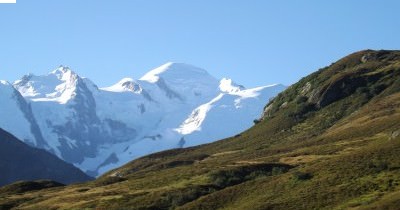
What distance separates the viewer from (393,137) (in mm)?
103688

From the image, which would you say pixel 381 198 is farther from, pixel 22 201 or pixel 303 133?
pixel 303 133

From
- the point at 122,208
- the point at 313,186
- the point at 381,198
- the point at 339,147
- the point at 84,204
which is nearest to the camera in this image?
the point at 381,198

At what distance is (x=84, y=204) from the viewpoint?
336 feet

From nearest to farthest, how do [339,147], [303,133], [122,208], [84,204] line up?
1. [122,208]
2. [84,204]
3. [339,147]
4. [303,133]

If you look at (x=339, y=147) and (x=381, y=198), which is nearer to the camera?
(x=381, y=198)

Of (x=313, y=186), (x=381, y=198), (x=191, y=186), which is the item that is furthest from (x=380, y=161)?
(x=191, y=186)

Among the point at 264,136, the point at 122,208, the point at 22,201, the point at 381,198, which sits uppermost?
the point at 264,136

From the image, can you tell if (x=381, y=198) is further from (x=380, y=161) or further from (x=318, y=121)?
(x=318, y=121)

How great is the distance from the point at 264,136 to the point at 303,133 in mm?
18376

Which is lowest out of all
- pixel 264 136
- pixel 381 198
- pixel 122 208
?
pixel 381 198

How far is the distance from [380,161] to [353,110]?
9082 centimetres

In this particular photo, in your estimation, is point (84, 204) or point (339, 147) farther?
point (339, 147)

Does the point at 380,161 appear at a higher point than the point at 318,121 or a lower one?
lower

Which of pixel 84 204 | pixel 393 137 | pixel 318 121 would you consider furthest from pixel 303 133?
pixel 84 204
